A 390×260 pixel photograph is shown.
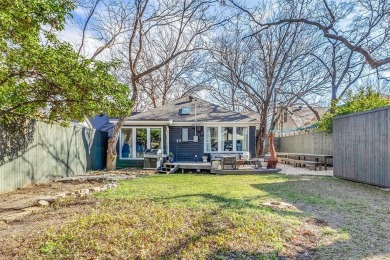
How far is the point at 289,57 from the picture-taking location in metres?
20.1

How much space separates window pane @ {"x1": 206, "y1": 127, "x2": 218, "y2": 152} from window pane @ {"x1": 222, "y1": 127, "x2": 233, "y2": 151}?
416mm

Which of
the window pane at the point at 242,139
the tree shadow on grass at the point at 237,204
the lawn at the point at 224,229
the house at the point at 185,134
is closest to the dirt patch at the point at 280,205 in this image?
the lawn at the point at 224,229

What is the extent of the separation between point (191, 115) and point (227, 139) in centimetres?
240

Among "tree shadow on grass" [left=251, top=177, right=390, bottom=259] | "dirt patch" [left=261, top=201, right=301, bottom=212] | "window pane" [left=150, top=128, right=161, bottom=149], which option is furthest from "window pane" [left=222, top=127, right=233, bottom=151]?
"dirt patch" [left=261, top=201, right=301, bottom=212]

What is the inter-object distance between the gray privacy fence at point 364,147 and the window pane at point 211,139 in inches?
255

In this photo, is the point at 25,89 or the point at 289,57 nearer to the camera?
the point at 25,89

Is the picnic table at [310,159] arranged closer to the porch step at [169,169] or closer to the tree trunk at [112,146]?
the porch step at [169,169]

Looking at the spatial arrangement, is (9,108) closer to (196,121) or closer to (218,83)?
(196,121)

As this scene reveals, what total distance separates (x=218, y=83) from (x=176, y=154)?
439 inches

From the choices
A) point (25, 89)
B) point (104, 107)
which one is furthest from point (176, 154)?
point (25, 89)

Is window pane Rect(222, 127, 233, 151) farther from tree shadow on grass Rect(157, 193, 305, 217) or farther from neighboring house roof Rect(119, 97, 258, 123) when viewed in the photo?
tree shadow on grass Rect(157, 193, 305, 217)

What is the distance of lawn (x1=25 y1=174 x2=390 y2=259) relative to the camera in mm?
3184

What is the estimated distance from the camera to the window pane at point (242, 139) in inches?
600

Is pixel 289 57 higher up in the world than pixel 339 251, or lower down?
higher up
